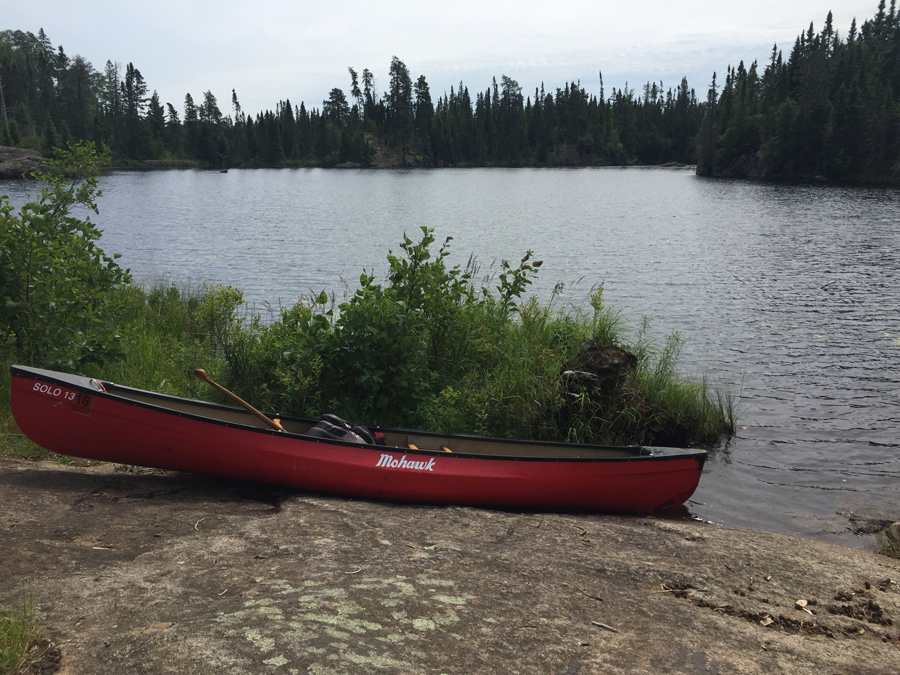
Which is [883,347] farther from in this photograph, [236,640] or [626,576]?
[236,640]

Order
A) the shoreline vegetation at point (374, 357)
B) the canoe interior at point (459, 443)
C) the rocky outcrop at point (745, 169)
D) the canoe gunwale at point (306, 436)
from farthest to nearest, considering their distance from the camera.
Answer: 1. the rocky outcrop at point (745, 169)
2. the shoreline vegetation at point (374, 357)
3. the canoe interior at point (459, 443)
4. the canoe gunwale at point (306, 436)

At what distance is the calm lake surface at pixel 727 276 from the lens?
901 cm

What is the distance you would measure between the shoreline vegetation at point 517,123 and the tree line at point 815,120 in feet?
0.57

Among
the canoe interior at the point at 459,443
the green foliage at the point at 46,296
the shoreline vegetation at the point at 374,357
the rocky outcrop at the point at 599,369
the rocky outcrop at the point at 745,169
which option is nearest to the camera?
the canoe interior at the point at 459,443

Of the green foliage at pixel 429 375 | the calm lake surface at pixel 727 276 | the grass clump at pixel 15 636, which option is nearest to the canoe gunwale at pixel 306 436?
the green foliage at pixel 429 375

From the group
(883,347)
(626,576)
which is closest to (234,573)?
(626,576)

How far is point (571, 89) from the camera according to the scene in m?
160

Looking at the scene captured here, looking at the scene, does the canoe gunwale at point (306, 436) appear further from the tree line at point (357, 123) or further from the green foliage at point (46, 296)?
the tree line at point (357, 123)

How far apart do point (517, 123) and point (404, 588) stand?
153139 mm

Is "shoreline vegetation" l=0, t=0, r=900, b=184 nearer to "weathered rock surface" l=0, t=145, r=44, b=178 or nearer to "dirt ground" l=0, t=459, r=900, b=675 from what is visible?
"weathered rock surface" l=0, t=145, r=44, b=178

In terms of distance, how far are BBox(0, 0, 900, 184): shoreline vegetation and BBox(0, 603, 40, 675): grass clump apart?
76.3 m

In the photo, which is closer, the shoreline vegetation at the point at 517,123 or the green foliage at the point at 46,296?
the green foliage at the point at 46,296

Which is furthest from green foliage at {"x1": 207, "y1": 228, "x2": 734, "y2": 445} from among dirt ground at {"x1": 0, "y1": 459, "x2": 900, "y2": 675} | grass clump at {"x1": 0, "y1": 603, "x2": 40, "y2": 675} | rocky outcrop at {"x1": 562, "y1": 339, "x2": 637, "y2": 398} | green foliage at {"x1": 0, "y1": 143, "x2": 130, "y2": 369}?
grass clump at {"x1": 0, "y1": 603, "x2": 40, "y2": 675}

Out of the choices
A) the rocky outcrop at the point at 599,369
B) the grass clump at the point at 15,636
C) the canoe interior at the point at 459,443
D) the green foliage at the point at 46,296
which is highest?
the green foliage at the point at 46,296
